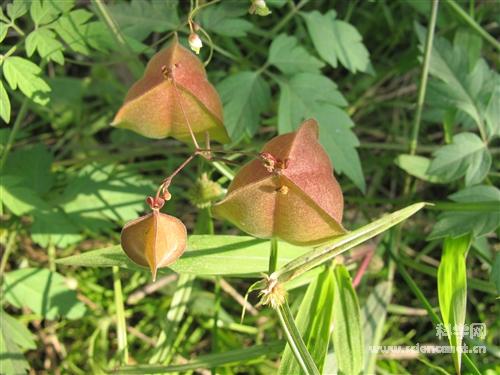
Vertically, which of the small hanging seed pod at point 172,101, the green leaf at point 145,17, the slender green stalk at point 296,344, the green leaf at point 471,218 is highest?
the green leaf at point 145,17

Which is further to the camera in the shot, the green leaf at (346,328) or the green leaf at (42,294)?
the green leaf at (42,294)

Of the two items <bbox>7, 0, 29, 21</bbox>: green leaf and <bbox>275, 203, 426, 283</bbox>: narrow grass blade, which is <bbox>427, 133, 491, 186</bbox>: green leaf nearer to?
<bbox>275, 203, 426, 283</bbox>: narrow grass blade

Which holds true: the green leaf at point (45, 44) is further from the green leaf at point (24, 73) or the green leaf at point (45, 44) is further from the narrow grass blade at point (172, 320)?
the narrow grass blade at point (172, 320)

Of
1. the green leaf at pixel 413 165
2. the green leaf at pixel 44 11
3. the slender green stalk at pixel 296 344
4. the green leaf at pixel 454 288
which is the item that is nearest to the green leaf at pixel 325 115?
the green leaf at pixel 413 165

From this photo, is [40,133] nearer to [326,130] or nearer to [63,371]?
[63,371]

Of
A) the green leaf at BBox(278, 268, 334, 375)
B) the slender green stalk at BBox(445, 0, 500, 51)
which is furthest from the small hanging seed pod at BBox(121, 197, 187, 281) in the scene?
the slender green stalk at BBox(445, 0, 500, 51)

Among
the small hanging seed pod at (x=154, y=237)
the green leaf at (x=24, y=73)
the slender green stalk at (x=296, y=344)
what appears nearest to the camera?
the small hanging seed pod at (x=154, y=237)
